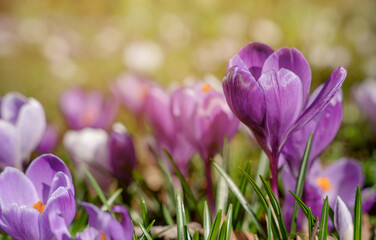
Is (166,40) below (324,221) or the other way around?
below

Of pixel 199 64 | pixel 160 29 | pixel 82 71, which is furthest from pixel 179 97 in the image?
pixel 160 29

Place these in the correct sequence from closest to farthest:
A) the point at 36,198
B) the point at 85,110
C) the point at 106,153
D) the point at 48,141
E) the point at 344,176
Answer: the point at 36,198
the point at 344,176
the point at 106,153
the point at 48,141
the point at 85,110

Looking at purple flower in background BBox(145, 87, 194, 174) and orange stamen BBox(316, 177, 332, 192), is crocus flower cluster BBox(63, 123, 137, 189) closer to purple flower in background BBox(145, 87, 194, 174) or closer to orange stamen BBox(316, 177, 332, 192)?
purple flower in background BBox(145, 87, 194, 174)

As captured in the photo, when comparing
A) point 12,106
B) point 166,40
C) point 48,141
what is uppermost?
point 12,106

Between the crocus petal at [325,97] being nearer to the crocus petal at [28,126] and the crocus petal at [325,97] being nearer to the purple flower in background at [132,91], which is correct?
the crocus petal at [28,126]

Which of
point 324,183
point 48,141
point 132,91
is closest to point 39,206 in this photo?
point 324,183

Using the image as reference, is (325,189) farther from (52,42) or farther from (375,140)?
(52,42)

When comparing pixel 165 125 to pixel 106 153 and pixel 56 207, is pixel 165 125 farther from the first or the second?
pixel 56 207
